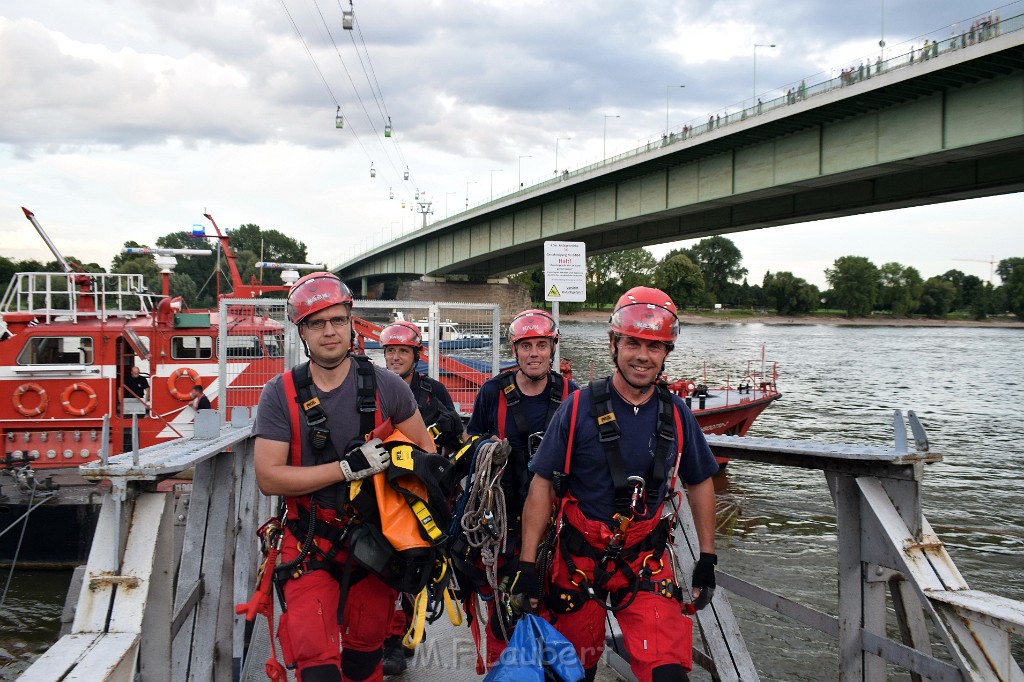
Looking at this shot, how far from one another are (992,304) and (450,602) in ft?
437

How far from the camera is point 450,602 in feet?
12.8

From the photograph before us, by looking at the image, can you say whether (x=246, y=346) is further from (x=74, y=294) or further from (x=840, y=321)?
(x=840, y=321)

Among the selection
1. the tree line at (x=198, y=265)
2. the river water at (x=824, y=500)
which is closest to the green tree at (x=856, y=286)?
the river water at (x=824, y=500)

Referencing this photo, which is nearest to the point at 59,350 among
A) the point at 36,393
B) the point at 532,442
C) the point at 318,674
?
the point at 36,393

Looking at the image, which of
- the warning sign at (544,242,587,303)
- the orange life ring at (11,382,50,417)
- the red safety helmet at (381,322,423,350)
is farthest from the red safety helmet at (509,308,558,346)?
the orange life ring at (11,382,50,417)

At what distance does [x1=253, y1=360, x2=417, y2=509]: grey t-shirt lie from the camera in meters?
3.22

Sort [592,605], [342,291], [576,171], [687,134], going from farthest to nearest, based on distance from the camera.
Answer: [576,171] < [687,134] < [592,605] < [342,291]

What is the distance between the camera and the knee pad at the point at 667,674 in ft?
10.1

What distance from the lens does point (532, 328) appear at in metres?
4.71

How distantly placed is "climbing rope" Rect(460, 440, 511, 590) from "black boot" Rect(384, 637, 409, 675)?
1.37 m

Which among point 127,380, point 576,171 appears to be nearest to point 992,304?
point 576,171

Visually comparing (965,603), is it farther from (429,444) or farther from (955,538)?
(955,538)

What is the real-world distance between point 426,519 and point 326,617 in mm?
575

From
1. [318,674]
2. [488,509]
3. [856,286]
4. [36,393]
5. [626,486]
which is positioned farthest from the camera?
[856,286]
